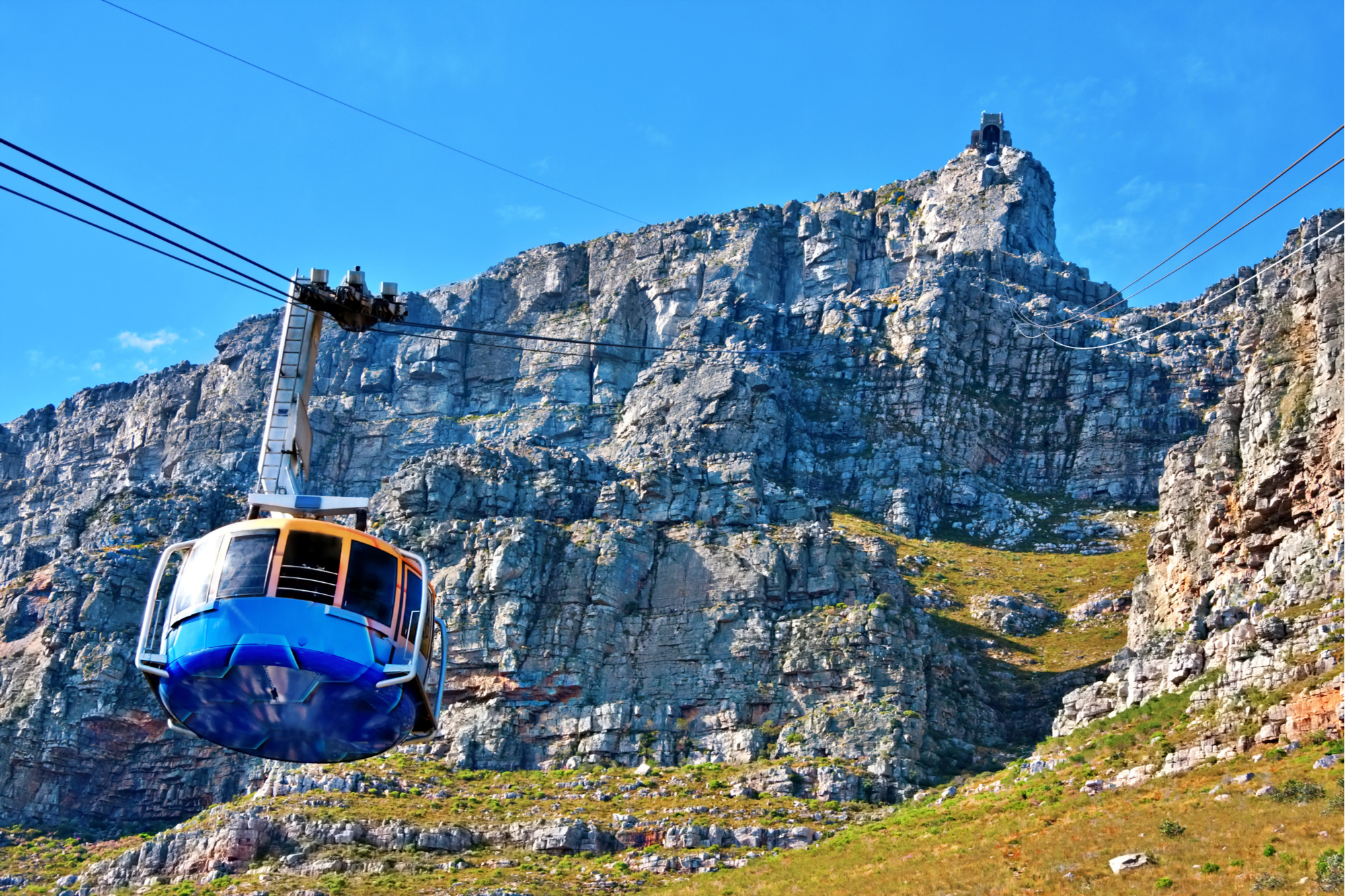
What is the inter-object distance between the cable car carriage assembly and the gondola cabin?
0.03 meters

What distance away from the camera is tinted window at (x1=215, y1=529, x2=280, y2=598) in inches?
1160

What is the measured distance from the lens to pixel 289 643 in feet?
94.6

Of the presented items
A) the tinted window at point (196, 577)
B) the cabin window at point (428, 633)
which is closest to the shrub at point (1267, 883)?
the cabin window at point (428, 633)

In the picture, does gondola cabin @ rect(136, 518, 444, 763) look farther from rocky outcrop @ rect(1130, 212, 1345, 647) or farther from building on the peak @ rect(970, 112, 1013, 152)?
building on the peak @ rect(970, 112, 1013, 152)

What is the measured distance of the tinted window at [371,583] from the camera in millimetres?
29906

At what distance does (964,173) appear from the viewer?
183750 millimetres

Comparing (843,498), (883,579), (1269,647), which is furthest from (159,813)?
(1269,647)

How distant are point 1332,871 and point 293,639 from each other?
92.0 ft

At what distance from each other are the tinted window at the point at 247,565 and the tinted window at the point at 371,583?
1583 mm

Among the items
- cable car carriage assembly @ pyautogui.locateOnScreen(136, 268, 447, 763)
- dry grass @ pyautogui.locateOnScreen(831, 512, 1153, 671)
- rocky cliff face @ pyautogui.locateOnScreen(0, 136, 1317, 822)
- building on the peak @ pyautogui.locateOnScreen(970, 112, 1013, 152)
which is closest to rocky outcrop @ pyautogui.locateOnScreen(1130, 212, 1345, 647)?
rocky cliff face @ pyautogui.locateOnScreen(0, 136, 1317, 822)

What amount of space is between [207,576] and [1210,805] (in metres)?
36.3

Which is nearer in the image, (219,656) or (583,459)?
(219,656)

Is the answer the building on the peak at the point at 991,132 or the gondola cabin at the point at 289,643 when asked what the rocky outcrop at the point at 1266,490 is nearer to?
the gondola cabin at the point at 289,643

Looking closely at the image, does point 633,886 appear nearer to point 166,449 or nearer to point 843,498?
point 843,498
